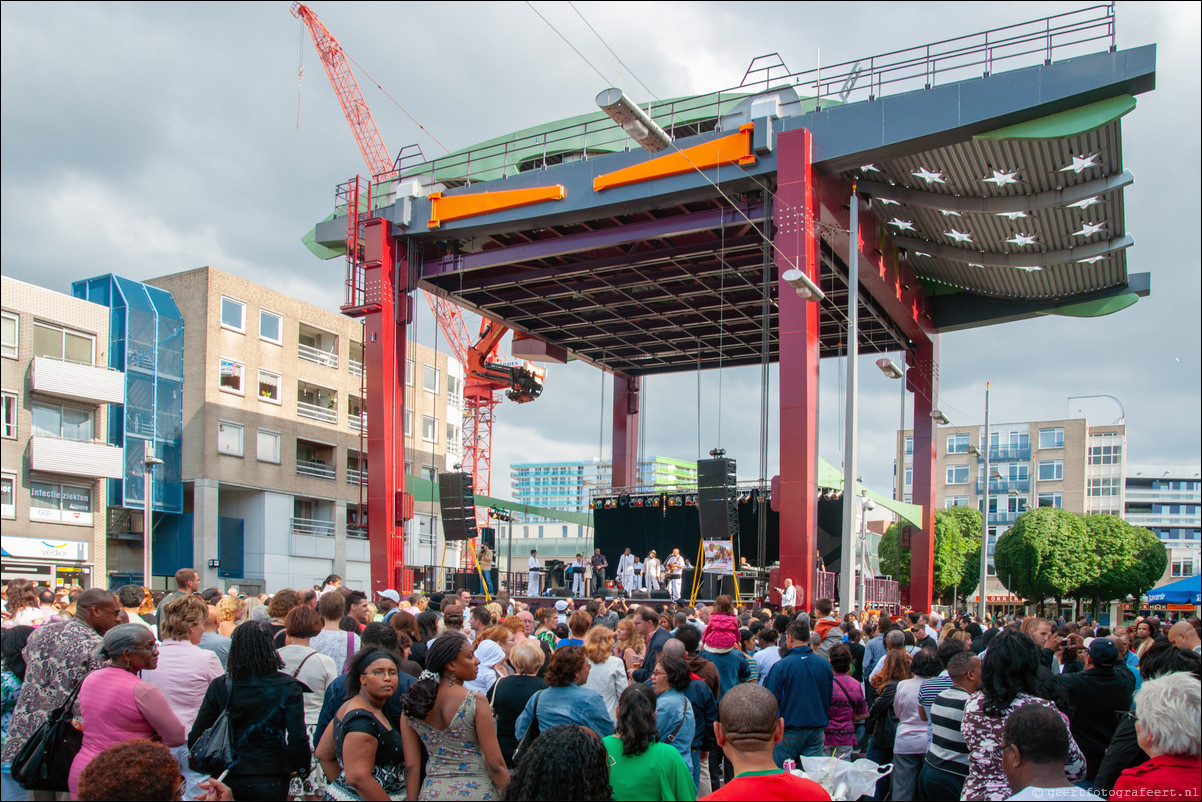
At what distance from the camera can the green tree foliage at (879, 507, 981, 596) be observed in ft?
211

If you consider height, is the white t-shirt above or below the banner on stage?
above

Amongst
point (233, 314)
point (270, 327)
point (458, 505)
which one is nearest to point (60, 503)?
point (233, 314)

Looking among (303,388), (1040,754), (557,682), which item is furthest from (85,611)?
(303,388)

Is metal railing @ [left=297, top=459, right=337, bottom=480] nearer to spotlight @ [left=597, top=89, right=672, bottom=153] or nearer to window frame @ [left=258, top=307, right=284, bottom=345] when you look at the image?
window frame @ [left=258, top=307, right=284, bottom=345]

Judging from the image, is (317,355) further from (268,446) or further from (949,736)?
(949,736)

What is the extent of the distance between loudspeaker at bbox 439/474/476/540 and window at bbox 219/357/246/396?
20.1 meters

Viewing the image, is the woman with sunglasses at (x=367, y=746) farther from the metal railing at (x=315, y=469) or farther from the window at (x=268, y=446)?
the metal railing at (x=315, y=469)

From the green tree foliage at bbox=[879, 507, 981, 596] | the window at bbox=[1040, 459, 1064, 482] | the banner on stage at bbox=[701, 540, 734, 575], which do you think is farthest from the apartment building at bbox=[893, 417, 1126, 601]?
the banner on stage at bbox=[701, 540, 734, 575]

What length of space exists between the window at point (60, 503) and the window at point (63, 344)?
4.58 m

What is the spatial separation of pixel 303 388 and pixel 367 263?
62.9 ft

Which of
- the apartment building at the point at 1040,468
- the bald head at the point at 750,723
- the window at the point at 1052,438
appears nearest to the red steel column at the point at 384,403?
the bald head at the point at 750,723

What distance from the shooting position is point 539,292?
35.5 metres

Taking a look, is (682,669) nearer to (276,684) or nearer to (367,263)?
(276,684)

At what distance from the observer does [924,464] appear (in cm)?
3525
